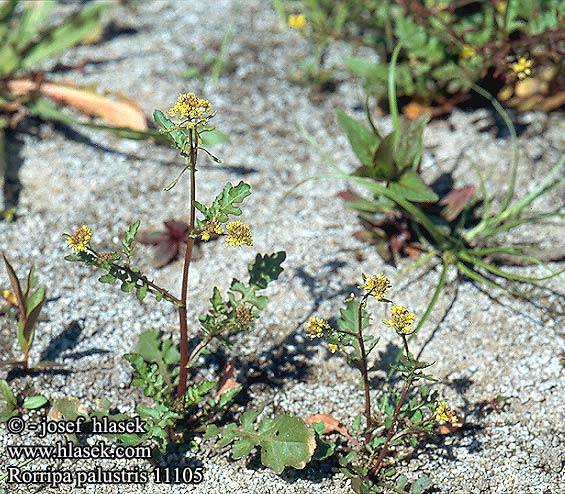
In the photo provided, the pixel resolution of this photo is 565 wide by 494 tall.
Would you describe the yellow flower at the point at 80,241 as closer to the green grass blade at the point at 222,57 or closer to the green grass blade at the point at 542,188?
the green grass blade at the point at 542,188

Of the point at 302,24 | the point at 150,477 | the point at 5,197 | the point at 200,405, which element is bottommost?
the point at 150,477

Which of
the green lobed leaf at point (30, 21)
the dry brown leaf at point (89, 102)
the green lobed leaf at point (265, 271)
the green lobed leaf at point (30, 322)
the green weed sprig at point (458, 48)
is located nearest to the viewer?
the green lobed leaf at point (265, 271)

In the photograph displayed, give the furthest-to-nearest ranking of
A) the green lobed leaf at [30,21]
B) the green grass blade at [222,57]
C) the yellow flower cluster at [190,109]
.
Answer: the green grass blade at [222,57] < the green lobed leaf at [30,21] < the yellow flower cluster at [190,109]

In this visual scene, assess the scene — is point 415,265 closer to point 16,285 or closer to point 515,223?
point 515,223

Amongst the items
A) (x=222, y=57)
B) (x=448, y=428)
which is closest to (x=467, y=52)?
(x=222, y=57)

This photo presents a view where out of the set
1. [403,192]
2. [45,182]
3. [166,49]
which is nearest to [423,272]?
[403,192]

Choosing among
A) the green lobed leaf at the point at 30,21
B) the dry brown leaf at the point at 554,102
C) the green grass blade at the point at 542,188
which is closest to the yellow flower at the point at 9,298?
the green lobed leaf at the point at 30,21

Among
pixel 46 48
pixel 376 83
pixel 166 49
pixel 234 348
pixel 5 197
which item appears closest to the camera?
pixel 234 348

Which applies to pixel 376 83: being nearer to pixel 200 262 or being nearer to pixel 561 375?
pixel 200 262
